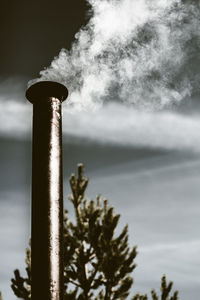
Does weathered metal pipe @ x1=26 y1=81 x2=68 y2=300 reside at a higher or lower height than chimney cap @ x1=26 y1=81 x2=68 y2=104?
lower

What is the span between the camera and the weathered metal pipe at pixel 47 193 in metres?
3.61

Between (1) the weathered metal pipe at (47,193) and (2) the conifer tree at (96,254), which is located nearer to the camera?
(1) the weathered metal pipe at (47,193)

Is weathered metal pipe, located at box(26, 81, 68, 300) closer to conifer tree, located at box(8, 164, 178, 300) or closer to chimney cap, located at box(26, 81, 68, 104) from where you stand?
chimney cap, located at box(26, 81, 68, 104)

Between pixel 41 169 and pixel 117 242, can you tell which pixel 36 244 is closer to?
pixel 41 169

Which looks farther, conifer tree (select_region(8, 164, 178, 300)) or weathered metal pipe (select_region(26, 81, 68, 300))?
conifer tree (select_region(8, 164, 178, 300))

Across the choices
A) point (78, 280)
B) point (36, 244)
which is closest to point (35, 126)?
point (36, 244)

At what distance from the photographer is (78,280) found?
8.44m

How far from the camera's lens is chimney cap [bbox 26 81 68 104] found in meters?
4.59

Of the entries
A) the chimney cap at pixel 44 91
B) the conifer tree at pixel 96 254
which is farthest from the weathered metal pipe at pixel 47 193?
the conifer tree at pixel 96 254

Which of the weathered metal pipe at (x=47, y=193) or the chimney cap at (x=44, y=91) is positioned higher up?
the chimney cap at (x=44, y=91)

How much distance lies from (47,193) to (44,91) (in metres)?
1.46

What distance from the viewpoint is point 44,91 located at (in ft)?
15.1

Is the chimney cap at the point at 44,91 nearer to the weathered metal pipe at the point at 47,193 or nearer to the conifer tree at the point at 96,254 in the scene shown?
the weathered metal pipe at the point at 47,193

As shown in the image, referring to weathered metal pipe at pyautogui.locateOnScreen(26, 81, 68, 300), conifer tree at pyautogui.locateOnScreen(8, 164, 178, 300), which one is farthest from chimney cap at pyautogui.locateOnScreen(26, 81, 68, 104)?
conifer tree at pyautogui.locateOnScreen(8, 164, 178, 300)
